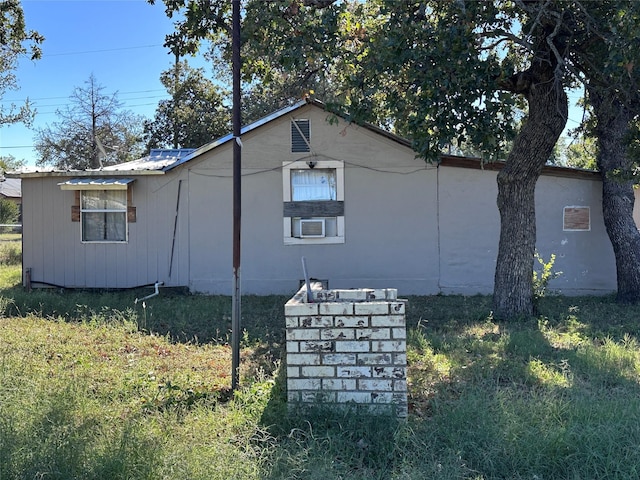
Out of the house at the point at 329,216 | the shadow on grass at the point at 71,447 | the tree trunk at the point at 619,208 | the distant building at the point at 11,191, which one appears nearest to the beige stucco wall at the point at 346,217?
the house at the point at 329,216

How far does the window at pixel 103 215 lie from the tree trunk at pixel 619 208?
8.87 meters

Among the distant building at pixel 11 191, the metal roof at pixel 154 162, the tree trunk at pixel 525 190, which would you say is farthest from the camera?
the distant building at pixel 11 191

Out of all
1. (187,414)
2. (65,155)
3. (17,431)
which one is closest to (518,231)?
(187,414)

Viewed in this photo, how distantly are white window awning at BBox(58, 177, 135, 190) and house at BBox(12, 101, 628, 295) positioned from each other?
0.08ft

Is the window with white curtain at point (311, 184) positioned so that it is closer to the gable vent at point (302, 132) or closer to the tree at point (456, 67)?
the gable vent at point (302, 132)

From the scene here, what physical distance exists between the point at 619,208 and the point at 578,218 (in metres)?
0.81

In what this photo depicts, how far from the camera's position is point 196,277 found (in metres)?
9.78

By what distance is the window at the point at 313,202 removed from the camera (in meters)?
9.52

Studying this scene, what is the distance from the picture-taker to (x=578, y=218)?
30.7 ft

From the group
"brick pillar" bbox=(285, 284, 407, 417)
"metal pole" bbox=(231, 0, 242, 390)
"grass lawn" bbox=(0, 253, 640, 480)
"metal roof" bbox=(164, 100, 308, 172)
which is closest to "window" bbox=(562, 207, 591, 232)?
"grass lawn" bbox=(0, 253, 640, 480)

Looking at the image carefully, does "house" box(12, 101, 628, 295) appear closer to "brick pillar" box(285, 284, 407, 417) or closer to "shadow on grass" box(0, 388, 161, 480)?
"brick pillar" box(285, 284, 407, 417)

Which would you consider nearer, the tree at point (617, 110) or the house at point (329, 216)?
the tree at point (617, 110)

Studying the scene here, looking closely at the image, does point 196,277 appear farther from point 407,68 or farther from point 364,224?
point 407,68

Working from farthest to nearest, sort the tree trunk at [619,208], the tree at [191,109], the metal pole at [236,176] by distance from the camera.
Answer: the tree at [191,109] → the tree trunk at [619,208] → the metal pole at [236,176]
